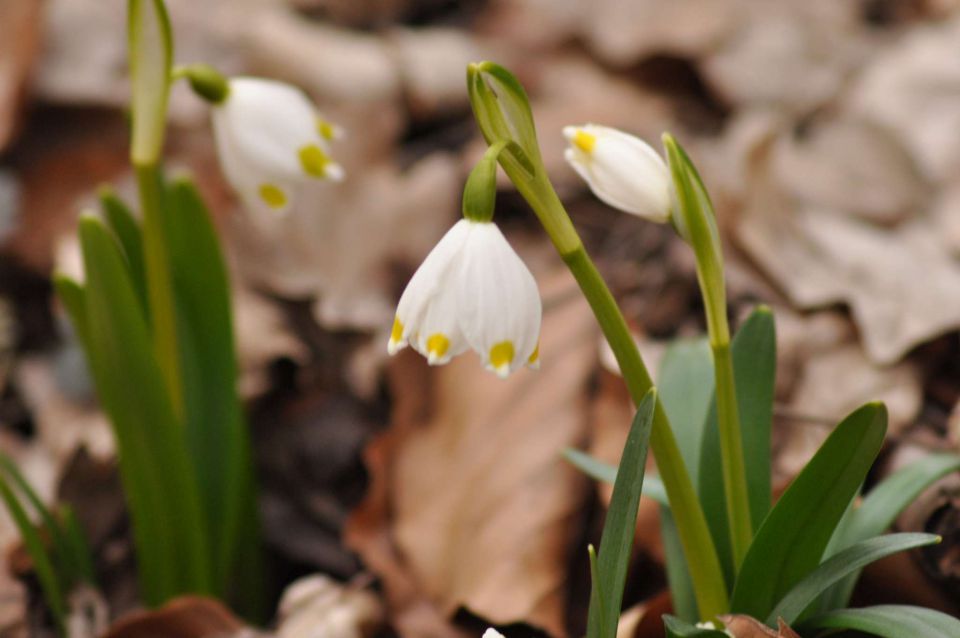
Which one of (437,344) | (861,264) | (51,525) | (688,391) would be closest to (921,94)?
(861,264)

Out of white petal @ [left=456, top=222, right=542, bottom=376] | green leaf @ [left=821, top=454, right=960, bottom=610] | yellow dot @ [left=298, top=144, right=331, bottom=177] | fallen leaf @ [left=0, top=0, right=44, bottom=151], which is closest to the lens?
white petal @ [left=456, top=222, right=542, bottom=376]

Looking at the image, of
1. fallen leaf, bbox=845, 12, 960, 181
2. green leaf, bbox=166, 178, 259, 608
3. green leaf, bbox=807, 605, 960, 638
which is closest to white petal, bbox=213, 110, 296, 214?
green leaf, bbox=166, 178, 259, 608

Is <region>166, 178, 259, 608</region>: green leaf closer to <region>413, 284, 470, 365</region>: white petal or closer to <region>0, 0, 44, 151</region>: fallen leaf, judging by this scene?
<region>413, 284, 470, 365</region>: white petal

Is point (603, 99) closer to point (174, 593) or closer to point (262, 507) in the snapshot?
point (262, 507)

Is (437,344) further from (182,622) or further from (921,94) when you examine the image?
(921,94)

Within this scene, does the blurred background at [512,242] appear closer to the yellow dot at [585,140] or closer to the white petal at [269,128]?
the white petal at [269,128]

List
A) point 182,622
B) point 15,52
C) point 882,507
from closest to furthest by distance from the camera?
point 882,507
point 182,622
point 15,52
